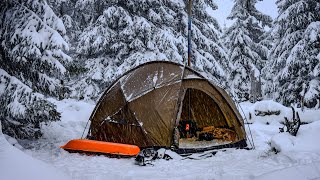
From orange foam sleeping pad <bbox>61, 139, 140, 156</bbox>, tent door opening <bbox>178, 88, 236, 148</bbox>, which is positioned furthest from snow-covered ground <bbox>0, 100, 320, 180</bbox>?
tent door opening <bbox>178, 88, 236, 148</bbox>

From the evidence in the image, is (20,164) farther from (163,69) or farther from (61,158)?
(163,69)

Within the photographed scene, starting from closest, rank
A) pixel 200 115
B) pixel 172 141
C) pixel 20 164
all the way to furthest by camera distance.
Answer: pixel 20 164, pixel 172 141, pixel 200 115

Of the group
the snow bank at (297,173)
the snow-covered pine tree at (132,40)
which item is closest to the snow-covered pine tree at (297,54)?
the snow-covered pine tree at (132,40)

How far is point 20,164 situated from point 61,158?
377 centimetres

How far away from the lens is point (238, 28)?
74.8 ft

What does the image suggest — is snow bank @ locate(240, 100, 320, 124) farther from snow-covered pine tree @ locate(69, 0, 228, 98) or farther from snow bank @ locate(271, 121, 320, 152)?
snow bank @ locate(271, 121, 320, 152)

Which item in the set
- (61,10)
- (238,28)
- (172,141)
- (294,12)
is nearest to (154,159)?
(172,141)

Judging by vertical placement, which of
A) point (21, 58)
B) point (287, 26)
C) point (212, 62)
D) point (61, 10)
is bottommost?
point (21, 58)

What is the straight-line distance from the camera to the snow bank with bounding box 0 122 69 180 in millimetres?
3117

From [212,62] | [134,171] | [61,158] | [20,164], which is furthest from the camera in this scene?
[212,62]

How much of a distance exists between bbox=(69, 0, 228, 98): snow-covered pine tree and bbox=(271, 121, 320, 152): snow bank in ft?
25.2

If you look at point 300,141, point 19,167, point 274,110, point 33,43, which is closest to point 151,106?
point 33,43

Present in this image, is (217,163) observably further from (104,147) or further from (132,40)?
(132,40)

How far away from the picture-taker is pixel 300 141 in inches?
272
